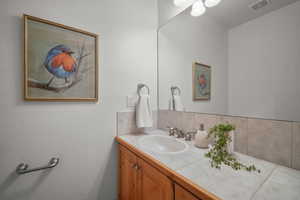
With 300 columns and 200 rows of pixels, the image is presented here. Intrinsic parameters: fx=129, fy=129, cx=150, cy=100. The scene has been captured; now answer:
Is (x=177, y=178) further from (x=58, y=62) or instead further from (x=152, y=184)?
(x=58, y=62)

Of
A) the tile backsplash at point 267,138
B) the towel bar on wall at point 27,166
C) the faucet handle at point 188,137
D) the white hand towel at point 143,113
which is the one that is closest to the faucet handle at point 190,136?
the faucet handle at point 188,137

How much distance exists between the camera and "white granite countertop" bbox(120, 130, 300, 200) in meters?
0.48

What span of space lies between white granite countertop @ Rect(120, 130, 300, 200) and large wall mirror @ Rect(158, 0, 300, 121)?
0.29 metres

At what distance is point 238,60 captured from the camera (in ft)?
2.90

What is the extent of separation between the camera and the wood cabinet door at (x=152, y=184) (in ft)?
2.15

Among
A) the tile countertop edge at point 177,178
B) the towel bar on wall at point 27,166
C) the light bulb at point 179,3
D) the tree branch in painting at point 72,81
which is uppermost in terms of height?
the light bulb at point 179,3

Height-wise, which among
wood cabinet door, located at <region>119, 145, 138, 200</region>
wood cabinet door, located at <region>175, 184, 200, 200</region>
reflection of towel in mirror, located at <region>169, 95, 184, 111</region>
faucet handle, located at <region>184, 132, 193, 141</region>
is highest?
reflection of towel in mirror, located at <region>169, 95, 184, 111</region>

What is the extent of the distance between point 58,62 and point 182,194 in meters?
1.15

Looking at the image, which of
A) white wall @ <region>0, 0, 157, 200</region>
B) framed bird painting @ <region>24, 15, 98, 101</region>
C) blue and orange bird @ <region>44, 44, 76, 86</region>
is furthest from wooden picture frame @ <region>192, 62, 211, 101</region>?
blue and orange bird @ <region>44, 44, 76, 86</region>

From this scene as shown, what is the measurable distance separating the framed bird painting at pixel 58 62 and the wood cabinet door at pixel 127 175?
0.55 metres

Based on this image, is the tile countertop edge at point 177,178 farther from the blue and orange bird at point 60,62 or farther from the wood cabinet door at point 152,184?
the blue and orange bird at point 60,62

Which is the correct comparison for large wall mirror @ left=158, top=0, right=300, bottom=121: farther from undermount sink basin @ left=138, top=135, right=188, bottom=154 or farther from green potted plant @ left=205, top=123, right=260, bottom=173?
undermount sink basin @ left=138, top=135, right=188, bottom=154

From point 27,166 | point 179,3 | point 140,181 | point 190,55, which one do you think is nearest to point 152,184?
point 140,181

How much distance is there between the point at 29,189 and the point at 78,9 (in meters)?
1.38
